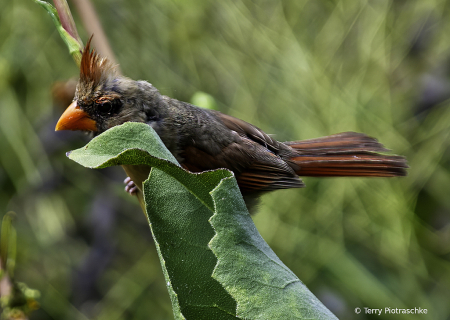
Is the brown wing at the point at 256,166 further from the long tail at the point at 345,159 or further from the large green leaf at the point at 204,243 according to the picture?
the large green leaf at the point at 204,243

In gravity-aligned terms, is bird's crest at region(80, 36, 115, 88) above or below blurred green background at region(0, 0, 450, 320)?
above

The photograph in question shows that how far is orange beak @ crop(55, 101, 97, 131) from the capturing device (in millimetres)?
1676

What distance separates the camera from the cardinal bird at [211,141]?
1.69m

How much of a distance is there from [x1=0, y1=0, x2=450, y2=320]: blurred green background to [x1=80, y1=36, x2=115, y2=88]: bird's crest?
1.67 metres

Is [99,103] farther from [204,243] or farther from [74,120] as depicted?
[204,243]

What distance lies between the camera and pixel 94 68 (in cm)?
159

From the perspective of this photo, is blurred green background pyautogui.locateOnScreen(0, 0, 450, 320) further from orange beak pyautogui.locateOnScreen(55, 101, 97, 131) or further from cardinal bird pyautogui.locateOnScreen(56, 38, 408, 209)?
orange beak pyautogui.locateOnScreen(55, 101, 97, 131)

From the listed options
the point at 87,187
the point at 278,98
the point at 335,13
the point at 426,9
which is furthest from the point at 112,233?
the point at 426,9

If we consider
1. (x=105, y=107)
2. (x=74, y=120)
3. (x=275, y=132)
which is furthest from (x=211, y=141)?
(x=275, y=132)

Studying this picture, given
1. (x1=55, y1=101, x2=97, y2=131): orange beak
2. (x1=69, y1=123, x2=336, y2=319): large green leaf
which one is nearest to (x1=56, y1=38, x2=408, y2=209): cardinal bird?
(x1=55, y1=101, x2=97, y2=131): orange beak

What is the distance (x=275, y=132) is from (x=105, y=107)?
6.87 feet

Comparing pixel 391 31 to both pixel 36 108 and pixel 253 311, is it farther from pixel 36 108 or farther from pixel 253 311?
pixel 253 311

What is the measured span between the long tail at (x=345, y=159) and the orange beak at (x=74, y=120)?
111 centimetres

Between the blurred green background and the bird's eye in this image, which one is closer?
the bird's eye
